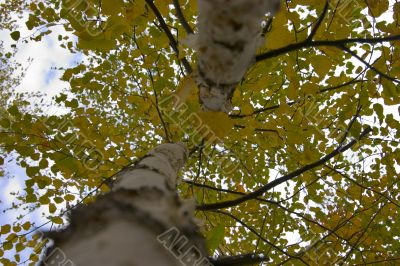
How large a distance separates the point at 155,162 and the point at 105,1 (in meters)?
1.05

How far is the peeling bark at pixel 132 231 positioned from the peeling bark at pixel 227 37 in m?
0.41

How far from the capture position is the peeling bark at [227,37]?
2.53 ft

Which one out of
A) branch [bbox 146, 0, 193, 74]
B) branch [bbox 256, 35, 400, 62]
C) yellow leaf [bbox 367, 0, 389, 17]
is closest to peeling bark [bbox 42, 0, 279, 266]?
branch [bbox 256, 35, 400, 62]

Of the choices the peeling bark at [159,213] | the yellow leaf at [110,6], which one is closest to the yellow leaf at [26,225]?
the yellow leaf at [110,6]

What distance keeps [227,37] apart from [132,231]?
0.55 meters

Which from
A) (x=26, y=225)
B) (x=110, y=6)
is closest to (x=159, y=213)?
(x=110, y=6)

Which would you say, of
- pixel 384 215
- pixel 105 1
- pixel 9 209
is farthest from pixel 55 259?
pixel 9 209

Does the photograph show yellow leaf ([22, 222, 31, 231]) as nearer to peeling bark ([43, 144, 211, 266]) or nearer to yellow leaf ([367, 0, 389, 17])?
peeling bark ([43, 144, 211, 266])

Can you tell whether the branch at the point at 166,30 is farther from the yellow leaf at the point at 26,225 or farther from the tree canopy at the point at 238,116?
the yellow leaf at the point at 26,225

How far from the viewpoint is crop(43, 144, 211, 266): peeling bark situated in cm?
61

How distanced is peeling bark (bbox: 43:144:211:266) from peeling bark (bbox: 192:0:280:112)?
16.0 inches

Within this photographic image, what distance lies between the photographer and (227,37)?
0.84m

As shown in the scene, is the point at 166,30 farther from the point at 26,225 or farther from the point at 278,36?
the point at 26,225

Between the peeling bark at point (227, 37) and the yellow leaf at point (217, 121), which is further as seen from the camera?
the yellow leaf at point (217, 121)
